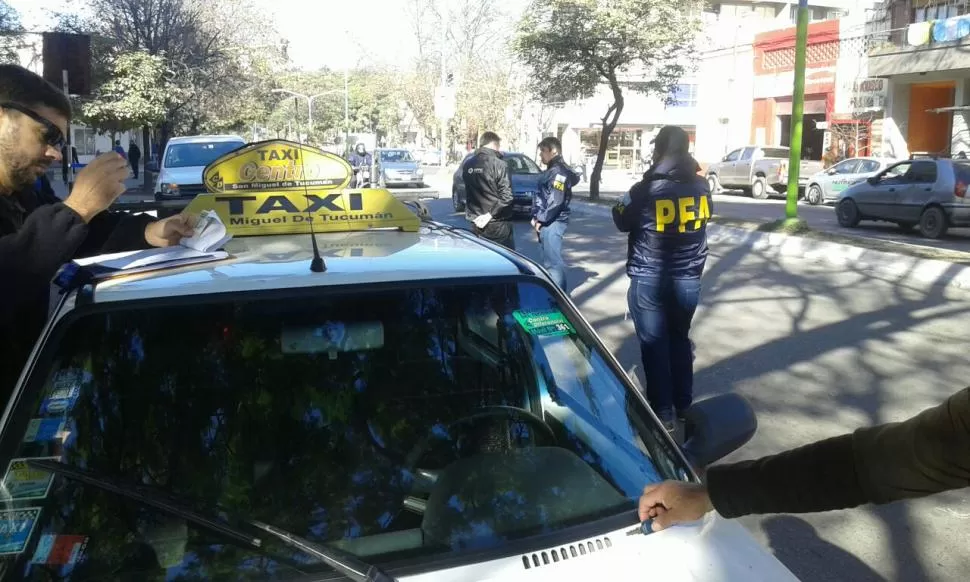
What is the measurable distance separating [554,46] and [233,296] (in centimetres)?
2332

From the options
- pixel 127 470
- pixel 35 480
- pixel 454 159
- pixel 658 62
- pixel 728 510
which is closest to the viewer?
pixel 728 510

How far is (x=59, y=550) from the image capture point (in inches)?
75.2

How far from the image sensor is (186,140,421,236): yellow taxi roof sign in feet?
10.4

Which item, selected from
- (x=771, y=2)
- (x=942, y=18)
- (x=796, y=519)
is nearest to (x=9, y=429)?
(x=796, y=519)

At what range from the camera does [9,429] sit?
80.4 inches

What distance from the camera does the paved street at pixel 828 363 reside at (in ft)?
14.0

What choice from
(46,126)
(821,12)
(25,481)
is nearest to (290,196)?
(46,126)

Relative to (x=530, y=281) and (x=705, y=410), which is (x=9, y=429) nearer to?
(x=530, y=281)

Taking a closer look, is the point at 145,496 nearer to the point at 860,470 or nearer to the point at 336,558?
the point at 336,558

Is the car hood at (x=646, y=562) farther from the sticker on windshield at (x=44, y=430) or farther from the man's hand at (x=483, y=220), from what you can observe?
the man's hand at (x=483, y=220)

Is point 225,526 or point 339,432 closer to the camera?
point 225,526

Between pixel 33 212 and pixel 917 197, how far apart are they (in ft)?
57.2

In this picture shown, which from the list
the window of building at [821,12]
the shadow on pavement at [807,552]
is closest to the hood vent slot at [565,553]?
the shadow on pavement at [807,552]

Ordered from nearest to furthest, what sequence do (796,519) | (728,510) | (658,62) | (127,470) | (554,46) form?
1. (728,510)
2. (127,470)
3. (796,519)
4. (554,46)
5. (658,62)
